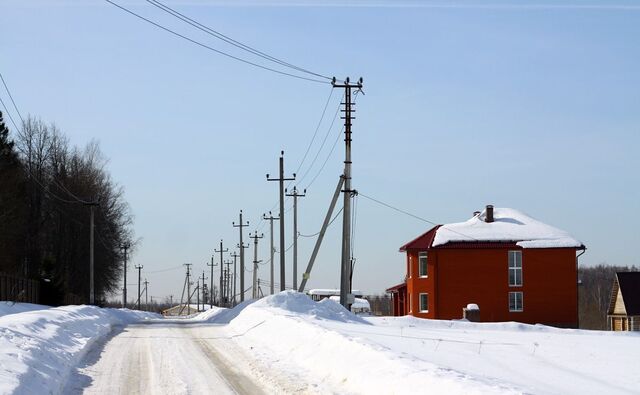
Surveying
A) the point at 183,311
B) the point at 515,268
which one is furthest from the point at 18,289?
the point at 183,311

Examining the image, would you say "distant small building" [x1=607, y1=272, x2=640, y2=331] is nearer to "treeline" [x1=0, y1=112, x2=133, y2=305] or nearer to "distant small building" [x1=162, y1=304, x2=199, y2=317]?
"treeline" [x1=0, y1=112, x2=133, y2=305]

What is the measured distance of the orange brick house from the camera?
5706 cm

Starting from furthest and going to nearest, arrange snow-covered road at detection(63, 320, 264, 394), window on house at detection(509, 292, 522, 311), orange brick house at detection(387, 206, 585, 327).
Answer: window on house at detection(509, 292, 522, 311)
orange brick house at detection(387, 206, 585, 327)
snow-covered road at detection(63, 320, 264, 394)

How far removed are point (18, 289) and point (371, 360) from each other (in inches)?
1672

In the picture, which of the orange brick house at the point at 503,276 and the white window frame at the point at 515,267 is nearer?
the orange brick house at the point at 503,276

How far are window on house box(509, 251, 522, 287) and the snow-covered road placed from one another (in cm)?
3678

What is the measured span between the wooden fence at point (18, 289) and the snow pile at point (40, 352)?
2344cm

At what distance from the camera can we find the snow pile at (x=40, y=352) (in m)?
12.5

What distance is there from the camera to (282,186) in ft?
177

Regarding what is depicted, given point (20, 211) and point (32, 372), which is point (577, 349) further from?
point (20, 211)

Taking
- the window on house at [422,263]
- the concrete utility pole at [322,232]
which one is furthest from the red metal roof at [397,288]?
the concrete utility pole at [322,232]

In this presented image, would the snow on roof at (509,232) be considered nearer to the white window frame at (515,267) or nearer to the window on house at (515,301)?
the white window frame at (515,267)

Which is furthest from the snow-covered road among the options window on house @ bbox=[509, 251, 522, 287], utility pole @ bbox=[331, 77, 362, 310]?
window on house @ bbox=[509, 251, 522, 287]

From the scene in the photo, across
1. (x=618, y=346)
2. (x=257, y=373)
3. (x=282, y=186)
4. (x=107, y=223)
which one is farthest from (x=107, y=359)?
(x=107, y=223)
